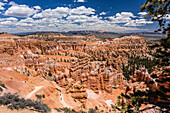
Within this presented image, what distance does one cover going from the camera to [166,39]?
3.65m

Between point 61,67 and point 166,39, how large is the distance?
36.1m

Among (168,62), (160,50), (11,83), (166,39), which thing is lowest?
(11,83)

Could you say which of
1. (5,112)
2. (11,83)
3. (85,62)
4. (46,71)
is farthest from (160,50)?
(46,71)

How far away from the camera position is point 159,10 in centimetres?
357

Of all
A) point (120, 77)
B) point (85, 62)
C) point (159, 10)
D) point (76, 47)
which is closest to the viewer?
point (159, 10)

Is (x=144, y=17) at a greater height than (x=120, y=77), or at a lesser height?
greater

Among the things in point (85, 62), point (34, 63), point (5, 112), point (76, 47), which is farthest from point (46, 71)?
point (76, 47)

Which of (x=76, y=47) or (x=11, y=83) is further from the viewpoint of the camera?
(x=76, y=47)

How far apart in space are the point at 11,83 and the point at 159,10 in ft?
54.2

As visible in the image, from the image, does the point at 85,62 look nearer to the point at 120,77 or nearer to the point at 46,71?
the point at 120,77

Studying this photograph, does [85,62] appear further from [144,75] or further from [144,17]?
[144,17]

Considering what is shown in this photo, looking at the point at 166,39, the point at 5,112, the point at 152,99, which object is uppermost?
the point at 166,39

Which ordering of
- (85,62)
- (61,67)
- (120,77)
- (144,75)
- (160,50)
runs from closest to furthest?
(160,50) < (144,75) < (85,62) < (120,77) < (61,67)

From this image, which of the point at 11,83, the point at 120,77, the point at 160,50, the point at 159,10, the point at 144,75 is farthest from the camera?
the point at 120,77
